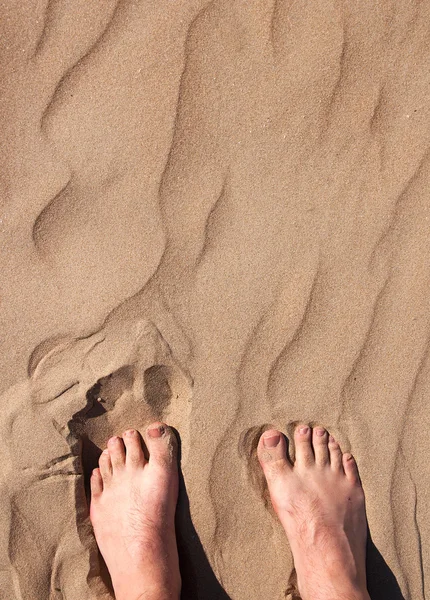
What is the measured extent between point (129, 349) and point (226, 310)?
34cm

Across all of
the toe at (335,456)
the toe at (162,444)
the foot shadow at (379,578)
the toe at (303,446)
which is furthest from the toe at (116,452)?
the foot shadow at (379,578)

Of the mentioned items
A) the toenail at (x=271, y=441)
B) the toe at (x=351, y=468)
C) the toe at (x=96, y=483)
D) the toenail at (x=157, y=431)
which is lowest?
the toe at (x=351, y=468)

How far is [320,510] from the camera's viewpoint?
1724 mm

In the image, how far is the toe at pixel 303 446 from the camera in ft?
5.41

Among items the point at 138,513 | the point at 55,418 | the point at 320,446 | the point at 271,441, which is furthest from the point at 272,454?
the point at 55,418

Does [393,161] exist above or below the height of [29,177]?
below

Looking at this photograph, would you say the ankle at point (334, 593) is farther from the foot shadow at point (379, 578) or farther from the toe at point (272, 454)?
the toe at point (272, 454)

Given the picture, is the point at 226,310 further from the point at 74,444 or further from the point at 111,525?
the point at 111,525

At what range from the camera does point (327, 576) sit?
5.40 feet

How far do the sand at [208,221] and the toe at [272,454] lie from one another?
0.12 metres

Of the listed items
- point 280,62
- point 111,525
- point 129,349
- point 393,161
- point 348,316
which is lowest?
point 111,525

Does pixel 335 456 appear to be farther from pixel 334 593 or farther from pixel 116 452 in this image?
pixel 116 452

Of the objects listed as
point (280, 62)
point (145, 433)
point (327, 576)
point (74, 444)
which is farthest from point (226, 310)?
point (327, 576)

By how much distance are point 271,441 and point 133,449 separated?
1.56ft
